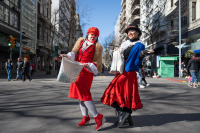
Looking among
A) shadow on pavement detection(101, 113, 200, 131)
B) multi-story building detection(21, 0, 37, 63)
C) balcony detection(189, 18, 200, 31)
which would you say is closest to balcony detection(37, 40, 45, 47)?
multi-story building detection(21, 0, 37, 63)

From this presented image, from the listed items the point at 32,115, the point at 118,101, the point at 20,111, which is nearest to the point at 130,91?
the point at 118,101

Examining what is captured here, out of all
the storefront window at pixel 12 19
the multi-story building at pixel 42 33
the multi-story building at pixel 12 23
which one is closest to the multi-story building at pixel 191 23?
the multi-story building at pixel 12 23

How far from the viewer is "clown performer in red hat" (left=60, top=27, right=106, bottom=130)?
2.99m

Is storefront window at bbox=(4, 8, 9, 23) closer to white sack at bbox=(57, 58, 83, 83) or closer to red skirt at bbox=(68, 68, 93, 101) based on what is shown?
white sack at bbox=(57, 58, 83, 83)

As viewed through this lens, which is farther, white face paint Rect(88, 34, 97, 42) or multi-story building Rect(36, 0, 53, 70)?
multi-story building Rect(36, 0, 53, 70)

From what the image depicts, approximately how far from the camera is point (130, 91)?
122 inches

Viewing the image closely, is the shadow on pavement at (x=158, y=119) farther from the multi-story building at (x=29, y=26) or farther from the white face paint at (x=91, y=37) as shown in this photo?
the multi-story building at (x=29, y=26)

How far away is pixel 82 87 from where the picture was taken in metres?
2.97

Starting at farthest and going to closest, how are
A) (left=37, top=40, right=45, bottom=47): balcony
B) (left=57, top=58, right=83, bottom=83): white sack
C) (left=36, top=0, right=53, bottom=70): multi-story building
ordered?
(left=36, top=0, right=53, bottom=70): multi-story building < (left=37, top=40, right=45, bottom=47): balcony < (left=57, top=58, right=83, bottom=83): white sack

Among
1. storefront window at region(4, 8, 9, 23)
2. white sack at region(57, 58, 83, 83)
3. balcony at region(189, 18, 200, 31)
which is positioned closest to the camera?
white sack at region(57, 58, 83, 83)

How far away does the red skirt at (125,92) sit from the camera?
305 cm

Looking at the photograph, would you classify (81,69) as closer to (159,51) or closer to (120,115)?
(120,115)

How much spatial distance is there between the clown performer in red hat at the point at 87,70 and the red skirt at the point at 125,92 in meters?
0.33

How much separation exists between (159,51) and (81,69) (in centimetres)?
129
